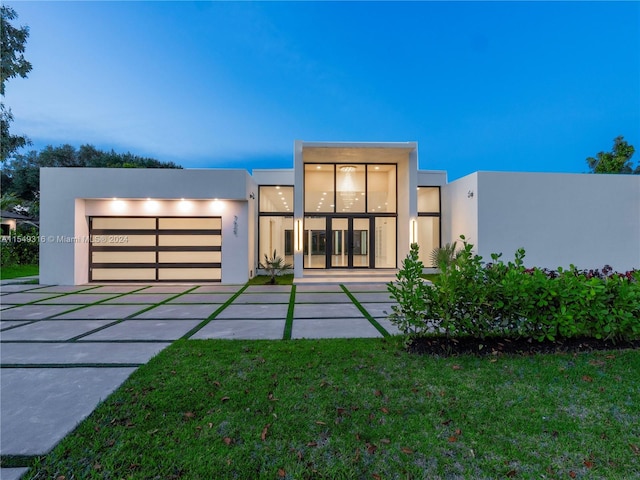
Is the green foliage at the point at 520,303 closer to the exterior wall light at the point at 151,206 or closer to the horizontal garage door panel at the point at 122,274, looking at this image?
the exterior wall light at the point at 151,206

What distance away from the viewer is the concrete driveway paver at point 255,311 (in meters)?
5.60

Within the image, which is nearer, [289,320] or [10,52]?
[289,320]

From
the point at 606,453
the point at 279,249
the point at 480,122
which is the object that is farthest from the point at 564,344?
the point at 480,122

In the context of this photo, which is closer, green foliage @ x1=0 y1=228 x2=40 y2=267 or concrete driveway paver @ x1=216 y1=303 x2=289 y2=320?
concrete driveway paver @ x1=216 y1=303 x2=289 y2=320

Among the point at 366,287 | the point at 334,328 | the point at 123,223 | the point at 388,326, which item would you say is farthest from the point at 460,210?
the point at 123,223

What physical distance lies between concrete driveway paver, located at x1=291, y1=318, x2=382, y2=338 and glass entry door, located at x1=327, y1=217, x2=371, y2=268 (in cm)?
674

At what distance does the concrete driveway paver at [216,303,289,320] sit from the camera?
560cm

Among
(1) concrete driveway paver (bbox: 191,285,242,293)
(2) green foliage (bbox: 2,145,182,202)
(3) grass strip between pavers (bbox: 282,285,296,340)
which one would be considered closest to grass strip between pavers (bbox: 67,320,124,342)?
(3) grass strip between pavers (bbox: 282,285,296,340)

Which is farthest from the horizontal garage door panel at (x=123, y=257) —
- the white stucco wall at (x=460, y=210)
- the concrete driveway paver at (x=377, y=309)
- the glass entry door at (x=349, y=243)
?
the white stucco wall at (x=460, y=210)

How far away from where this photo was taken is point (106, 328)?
477 cm

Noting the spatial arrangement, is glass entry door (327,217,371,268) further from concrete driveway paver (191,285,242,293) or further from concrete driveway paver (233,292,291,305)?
concrete driveway paver (233,292,291,305)

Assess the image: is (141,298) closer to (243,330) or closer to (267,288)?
(267,288)

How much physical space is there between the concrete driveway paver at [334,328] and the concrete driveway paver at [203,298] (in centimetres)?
308

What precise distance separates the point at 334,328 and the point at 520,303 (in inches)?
105
